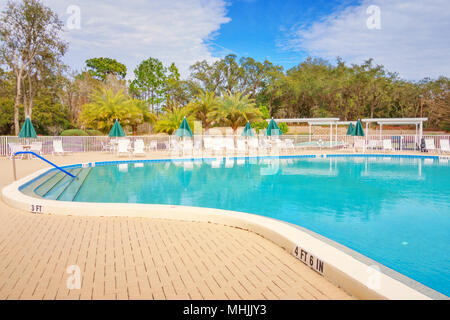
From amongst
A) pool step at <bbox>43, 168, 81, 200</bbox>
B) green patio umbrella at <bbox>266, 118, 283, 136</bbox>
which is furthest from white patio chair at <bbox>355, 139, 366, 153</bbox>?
pool step at <bbox>43, 168, 81, 200</bbox>

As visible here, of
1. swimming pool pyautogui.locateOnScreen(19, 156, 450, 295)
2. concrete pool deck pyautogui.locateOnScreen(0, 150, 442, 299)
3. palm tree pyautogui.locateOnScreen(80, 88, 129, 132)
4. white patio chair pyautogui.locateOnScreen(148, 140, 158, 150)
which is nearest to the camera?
concrete pool deck pyautogui.locateOnScreen(0, 150, 442, 299)

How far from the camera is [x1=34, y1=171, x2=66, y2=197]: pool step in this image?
740 centimetres

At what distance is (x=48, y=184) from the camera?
27.6ft

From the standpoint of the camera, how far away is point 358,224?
553cm

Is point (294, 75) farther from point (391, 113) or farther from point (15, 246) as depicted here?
point (15, 246)

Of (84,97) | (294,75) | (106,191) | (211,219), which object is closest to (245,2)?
(294,75)

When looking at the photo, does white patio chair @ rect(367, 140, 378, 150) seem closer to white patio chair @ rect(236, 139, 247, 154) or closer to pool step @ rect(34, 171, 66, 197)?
white patio chair @ rect(236, 139, 247, 154)

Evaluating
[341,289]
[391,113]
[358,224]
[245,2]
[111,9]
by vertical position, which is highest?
[245,2]

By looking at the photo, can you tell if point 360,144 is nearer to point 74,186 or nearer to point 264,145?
point 264,145

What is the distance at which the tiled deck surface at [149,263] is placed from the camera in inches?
96.0

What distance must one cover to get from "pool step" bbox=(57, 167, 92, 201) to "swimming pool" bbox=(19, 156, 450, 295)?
24 millimetres

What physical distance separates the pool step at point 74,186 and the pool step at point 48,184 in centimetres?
38

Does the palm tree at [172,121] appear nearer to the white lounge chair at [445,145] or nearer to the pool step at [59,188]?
the pool step at [59,188]
